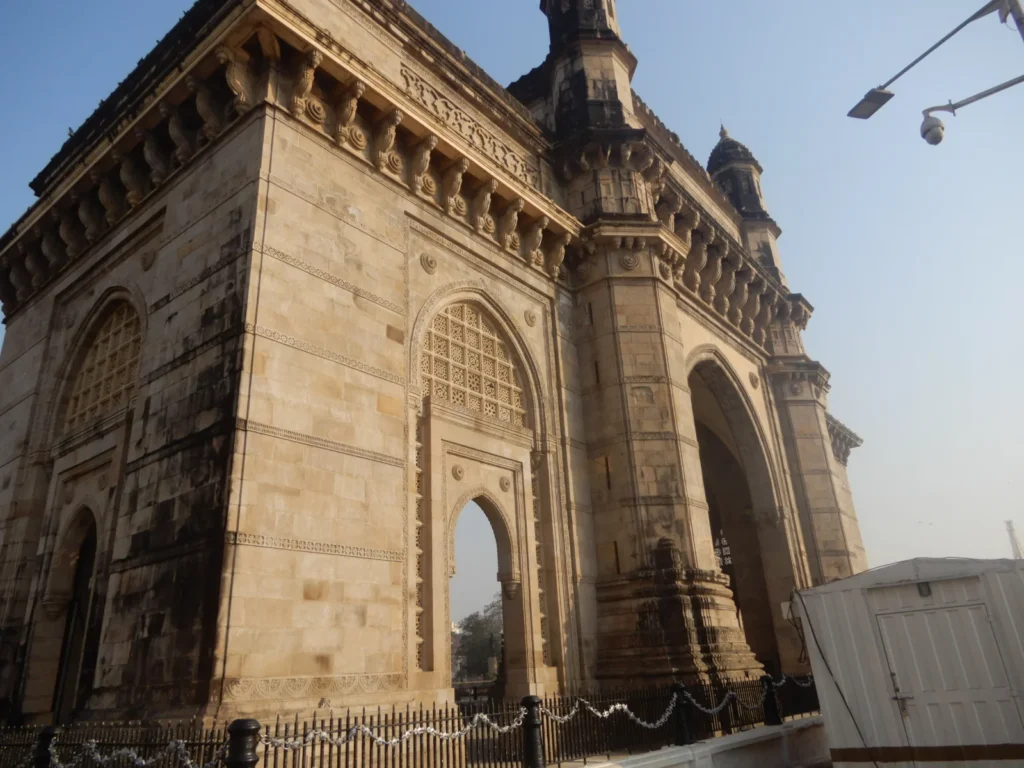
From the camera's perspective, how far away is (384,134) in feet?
31.4

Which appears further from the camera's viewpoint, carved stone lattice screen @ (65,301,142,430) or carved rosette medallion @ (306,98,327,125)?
carved stone lattice screen @ (65,301,142,430)

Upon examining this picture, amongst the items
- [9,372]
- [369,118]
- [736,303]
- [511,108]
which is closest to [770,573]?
[736,303]

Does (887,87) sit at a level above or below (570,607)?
above

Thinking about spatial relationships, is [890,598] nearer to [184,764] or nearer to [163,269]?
[184,764]

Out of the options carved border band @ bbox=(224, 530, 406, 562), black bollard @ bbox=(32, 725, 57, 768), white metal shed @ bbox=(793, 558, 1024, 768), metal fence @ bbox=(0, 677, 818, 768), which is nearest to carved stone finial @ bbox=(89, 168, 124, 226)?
carved border band @ bbox=(224, 530, 406, 562)

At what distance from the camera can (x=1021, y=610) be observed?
21.2 feet

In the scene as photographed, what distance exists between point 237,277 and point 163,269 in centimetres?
189

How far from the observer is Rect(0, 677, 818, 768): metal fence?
5.35 m

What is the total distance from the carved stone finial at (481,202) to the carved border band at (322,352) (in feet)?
10.8

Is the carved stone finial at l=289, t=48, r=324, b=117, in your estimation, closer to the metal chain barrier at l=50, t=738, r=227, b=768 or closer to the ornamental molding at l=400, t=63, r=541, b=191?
the ornamental molding at l=400, t=63, r=541, b=191

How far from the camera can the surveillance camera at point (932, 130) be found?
272 inches

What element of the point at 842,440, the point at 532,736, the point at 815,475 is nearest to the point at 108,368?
the point at 532,736

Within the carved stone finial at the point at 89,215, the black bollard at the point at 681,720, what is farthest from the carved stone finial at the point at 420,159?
the black bollard at the point at 681,720

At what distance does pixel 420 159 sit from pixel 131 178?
3946mm
